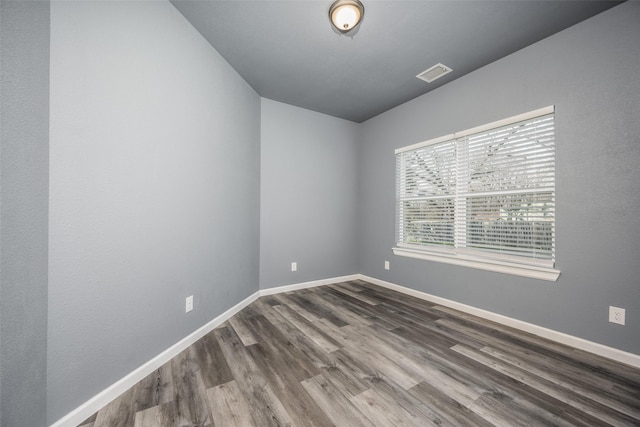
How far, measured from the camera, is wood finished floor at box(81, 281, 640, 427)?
1260 mm

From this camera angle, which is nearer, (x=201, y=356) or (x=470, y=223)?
(x=201, y=356)

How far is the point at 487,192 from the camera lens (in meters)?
2.55

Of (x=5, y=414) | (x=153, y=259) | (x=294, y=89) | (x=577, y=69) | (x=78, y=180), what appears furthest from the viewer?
(x=294, y=89)

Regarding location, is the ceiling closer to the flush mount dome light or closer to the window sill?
the flush mount dome light

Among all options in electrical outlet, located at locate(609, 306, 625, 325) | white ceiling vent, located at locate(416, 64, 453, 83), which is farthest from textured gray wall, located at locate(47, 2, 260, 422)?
electrical outlet, located at locate(609, 306, 625, 325)

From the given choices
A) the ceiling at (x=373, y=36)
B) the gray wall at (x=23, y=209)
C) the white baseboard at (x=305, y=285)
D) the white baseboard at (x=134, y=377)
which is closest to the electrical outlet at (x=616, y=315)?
the ceiling at (x=373, y=36)

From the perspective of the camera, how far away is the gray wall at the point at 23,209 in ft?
3.03

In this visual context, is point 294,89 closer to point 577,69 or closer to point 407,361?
point 577,69

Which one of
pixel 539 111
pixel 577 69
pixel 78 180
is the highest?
pixel 577 69

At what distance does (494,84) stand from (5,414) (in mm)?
3997

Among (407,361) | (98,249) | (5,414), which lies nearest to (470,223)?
(407,361)

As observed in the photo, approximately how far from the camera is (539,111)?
→ 7.08ft

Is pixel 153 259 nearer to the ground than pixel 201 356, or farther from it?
farther from it

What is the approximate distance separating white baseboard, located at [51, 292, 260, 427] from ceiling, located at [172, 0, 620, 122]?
258cm
